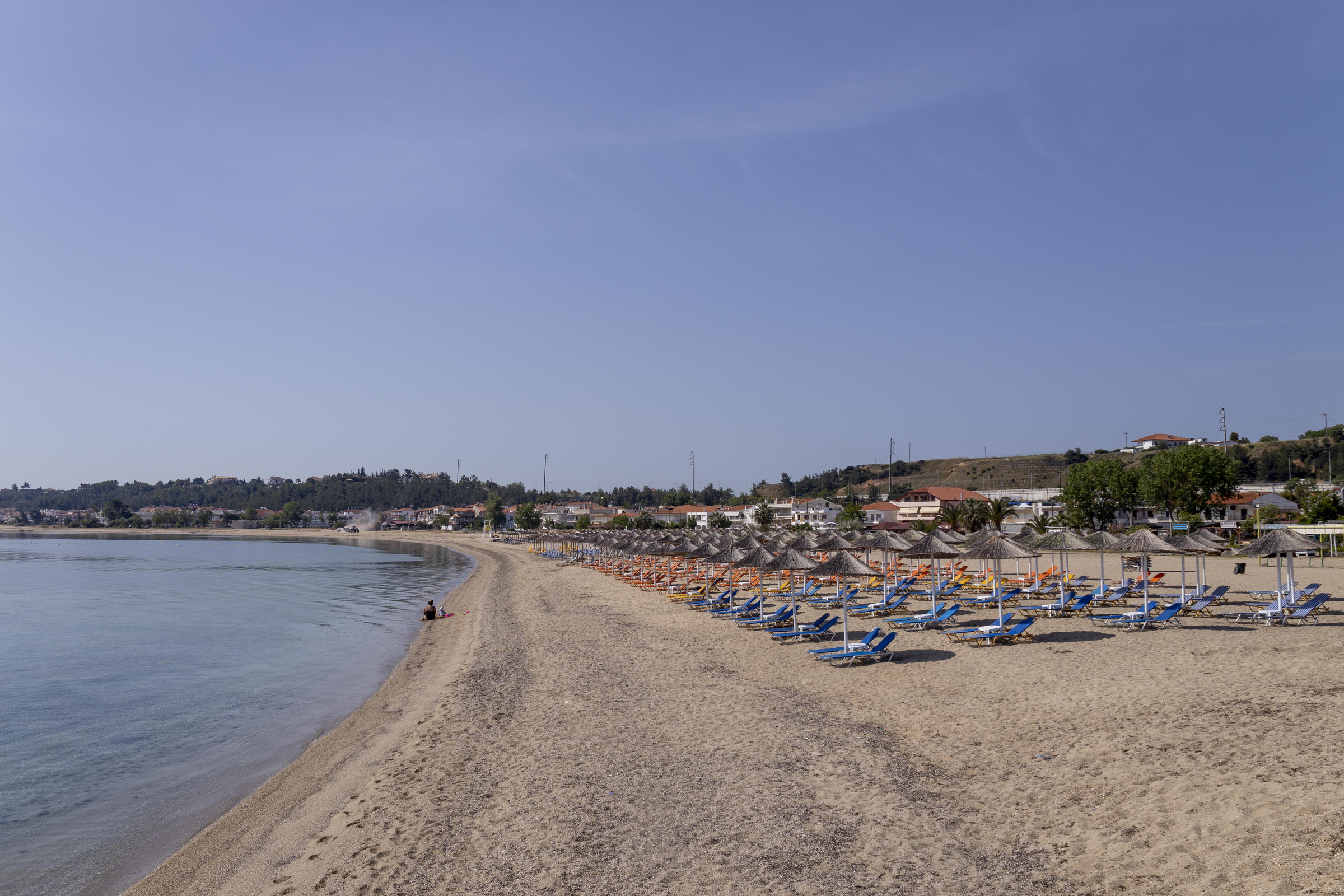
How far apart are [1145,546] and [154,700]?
69.4 ft

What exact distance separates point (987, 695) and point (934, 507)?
68847 millimetres

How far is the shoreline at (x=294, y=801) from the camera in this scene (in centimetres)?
733

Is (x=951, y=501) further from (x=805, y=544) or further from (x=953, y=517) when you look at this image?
(x=805, y=544)

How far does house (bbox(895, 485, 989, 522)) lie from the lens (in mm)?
75938

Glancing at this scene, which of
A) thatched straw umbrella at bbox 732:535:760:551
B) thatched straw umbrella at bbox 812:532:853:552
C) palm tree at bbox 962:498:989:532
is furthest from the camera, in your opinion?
palm tree at bbox 962:498:989:532

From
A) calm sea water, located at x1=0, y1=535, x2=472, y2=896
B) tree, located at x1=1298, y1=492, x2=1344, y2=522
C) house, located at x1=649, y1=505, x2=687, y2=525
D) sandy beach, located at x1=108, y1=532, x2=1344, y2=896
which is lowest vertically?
calm sea water, located at x1=0, y1=535, x2=472, y2=896

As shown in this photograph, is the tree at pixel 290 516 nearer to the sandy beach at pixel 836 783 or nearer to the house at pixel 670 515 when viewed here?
the house at pixel 670 515

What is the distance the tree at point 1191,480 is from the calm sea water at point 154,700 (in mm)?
42643

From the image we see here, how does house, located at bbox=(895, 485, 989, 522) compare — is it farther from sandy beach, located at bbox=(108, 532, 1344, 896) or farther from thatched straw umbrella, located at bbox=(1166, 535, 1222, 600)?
sandy beach, located at bbox=(108, 532, 1344, 896)

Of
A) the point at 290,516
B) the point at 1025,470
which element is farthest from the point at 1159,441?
the point at 290,516

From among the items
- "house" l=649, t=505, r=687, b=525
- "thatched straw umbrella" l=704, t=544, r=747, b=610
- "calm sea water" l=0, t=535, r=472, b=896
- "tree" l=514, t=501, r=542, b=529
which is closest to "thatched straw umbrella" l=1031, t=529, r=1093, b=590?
"thatched straw umbrella" l=704, t=544, r=747, b=610

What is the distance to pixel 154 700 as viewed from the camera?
52.1ft

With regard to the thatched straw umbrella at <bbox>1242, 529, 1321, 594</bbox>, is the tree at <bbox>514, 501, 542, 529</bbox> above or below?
below

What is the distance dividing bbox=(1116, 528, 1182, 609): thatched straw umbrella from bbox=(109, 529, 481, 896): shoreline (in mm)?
14794
